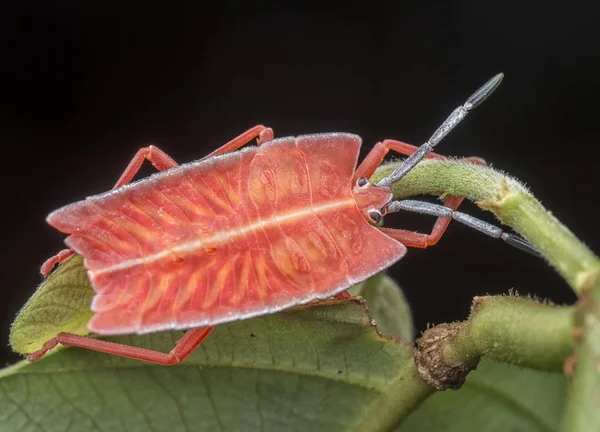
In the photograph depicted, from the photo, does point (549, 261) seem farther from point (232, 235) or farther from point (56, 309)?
point (56, 309)

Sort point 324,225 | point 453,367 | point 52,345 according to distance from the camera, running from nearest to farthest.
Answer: point 453,367, point 52,345, point 324,225

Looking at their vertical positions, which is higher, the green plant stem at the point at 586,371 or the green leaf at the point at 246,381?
the green plant stem at the point at 586,371

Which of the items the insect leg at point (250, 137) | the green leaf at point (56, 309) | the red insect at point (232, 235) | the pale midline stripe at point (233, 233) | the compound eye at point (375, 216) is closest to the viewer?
the green leaf at point (56, 309)

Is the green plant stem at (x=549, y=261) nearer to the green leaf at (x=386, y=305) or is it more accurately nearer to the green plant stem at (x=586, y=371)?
the green plant stem at (x=586, y=371)

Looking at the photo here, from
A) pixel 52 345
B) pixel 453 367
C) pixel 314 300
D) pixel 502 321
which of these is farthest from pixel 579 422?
pixel 52 345

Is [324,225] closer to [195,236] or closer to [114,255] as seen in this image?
[195,236]

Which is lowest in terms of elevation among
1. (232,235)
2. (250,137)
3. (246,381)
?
(246,381)

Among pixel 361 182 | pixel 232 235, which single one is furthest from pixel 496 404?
pixel 232 235

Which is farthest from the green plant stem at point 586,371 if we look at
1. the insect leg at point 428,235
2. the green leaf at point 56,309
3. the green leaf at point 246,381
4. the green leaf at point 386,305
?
the green leaf at point 56,309
